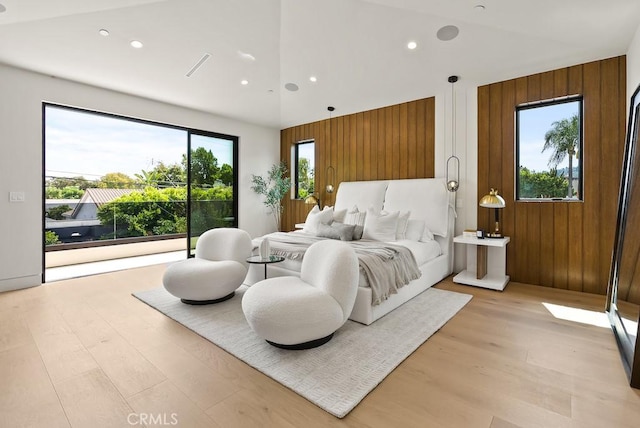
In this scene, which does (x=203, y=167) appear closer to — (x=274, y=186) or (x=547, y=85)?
(x=274, y=186)

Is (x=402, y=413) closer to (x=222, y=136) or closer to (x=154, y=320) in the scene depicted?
(x=154, y=320)

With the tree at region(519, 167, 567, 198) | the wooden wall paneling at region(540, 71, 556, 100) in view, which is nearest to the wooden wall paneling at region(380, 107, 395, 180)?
the tree at region(519, 167, 567, 198)

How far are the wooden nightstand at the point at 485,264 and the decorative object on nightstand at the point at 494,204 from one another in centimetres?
14

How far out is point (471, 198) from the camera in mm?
4453

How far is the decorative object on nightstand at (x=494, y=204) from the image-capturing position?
149 inches

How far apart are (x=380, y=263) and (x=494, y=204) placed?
189 centimetres

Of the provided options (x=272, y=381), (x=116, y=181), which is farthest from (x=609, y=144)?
(x=116, y=181)

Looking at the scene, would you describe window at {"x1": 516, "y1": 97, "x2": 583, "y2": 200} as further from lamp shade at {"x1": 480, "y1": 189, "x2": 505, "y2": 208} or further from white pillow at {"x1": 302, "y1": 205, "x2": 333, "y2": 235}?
white pillow at {"x1": 302, "y1": 205, "x2": 333, "y2": 235}

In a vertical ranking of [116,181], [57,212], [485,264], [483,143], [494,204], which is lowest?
[485,264]

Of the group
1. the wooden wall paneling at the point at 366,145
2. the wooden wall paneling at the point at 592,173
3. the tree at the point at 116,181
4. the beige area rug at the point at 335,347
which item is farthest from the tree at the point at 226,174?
the wooden wall paneling at the point at 592,173

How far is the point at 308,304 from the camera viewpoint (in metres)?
2.18

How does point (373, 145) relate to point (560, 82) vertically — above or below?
below

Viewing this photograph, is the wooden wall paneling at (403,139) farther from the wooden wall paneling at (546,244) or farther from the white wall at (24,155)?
the white wall at (24,155)

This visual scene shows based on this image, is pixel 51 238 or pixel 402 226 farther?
pixel 51 238
